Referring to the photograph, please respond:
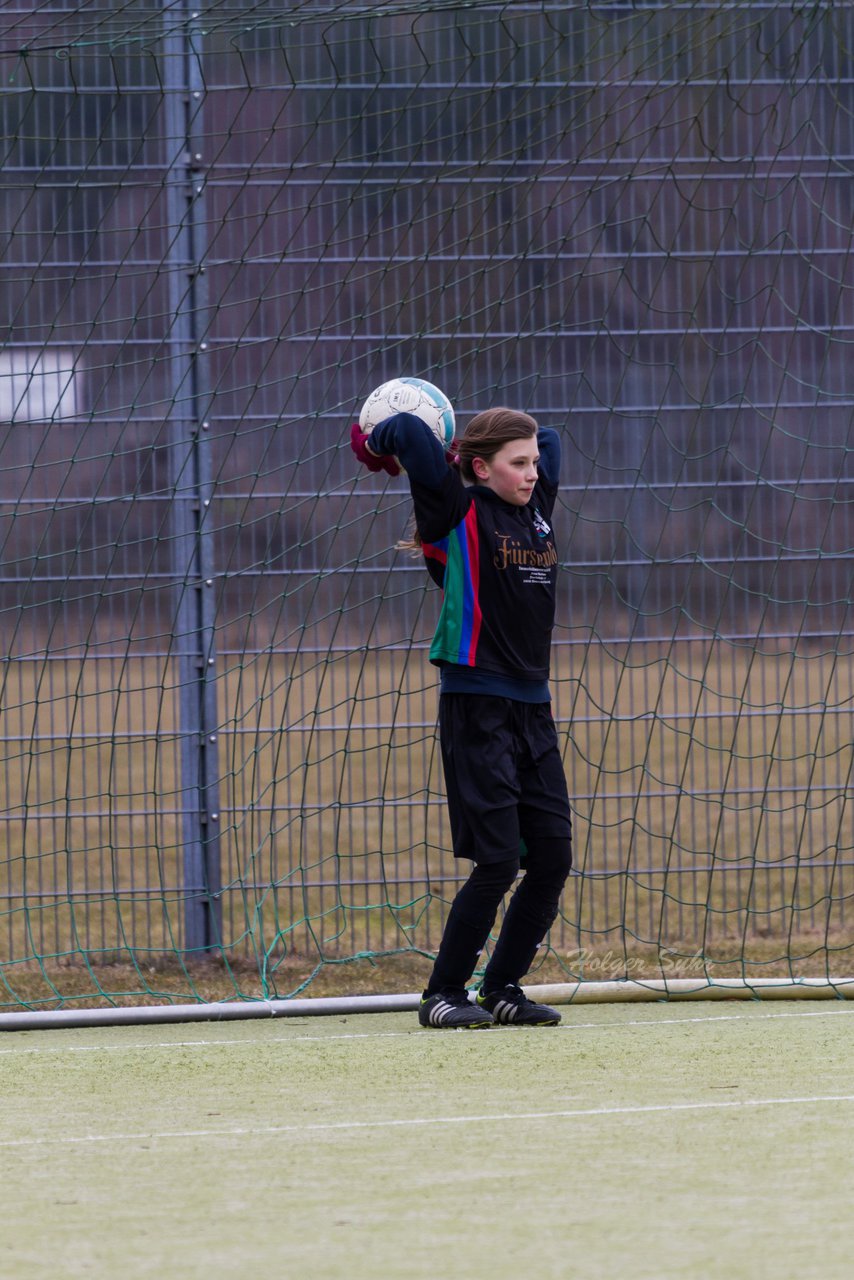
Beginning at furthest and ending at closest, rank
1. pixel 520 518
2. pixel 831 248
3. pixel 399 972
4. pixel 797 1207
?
pixel 831 248 → pixel 399 972 → pixel 520 518 → pixel 797 1207

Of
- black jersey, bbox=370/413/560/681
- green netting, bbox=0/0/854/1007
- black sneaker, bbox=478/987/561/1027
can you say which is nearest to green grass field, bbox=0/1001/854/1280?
black sneaker, bbox=478/987/561/1027

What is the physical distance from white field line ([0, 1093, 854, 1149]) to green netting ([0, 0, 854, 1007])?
2.13 metres

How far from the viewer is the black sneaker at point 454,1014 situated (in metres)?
4.58

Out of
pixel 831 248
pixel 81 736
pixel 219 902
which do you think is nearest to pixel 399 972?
pixel 219 902

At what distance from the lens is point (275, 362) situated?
5.98m

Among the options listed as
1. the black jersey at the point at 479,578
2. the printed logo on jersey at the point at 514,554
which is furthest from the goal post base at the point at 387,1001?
the printed logo on jersey at the point at 514,554

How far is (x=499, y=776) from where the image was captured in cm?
445

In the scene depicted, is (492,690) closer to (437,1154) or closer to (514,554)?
(514,554)

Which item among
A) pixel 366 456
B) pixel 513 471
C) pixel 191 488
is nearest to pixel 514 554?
pixel 513 471

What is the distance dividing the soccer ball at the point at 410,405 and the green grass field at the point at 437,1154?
1514mm

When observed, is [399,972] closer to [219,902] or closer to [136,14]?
[219,902]

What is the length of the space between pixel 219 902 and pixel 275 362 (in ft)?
5.71

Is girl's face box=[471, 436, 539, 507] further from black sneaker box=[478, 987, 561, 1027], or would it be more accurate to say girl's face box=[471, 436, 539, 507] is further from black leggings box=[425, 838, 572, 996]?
black sneaker box=[478, 987, 561, 1027]

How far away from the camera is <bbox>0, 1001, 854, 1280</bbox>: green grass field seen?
2.53 m
